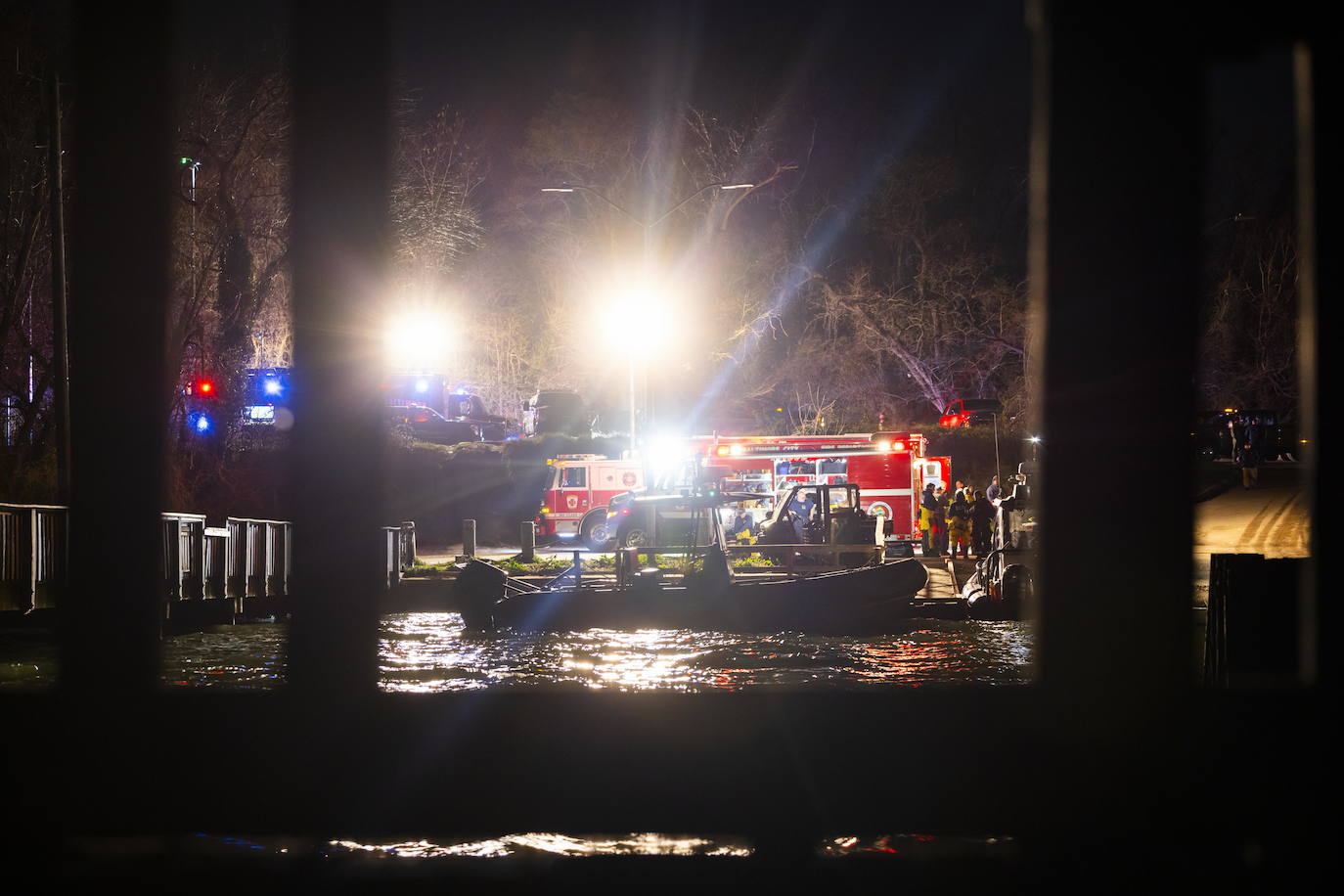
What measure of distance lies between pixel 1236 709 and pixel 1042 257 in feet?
3.14

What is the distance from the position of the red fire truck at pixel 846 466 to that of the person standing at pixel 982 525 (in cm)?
402

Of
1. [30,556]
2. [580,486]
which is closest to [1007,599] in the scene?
[30,556]

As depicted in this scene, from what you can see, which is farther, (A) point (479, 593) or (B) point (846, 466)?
(B) point (846, 466)

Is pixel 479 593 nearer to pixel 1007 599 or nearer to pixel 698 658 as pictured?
pixel 698 658

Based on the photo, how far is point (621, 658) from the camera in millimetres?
15531

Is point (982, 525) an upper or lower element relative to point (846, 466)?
lower

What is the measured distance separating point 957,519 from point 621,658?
1544 centimetres

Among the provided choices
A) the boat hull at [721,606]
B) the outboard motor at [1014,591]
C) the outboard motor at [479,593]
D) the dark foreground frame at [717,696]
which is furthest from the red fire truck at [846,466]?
the dark foreground frame at [717,696]

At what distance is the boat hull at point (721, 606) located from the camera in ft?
58.4

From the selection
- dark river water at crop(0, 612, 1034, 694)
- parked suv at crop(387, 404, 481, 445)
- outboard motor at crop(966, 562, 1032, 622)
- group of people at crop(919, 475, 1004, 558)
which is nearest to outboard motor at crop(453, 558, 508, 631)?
dark river water at crop(0, 612, 1034, 694)

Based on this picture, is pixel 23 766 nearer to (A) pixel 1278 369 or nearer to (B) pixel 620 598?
(B) pixel 620 598

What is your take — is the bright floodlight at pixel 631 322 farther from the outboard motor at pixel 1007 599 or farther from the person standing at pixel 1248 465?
the person standing at pixel 1248 465

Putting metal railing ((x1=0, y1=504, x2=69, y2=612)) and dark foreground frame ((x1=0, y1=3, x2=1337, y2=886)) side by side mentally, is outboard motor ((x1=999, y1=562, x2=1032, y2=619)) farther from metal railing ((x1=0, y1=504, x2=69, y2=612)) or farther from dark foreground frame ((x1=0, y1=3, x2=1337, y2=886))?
dark foreground frame ((x1=0, y1=3, x2=1337, y2=886))

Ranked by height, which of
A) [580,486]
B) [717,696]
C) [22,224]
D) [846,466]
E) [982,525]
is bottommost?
[982,525]
